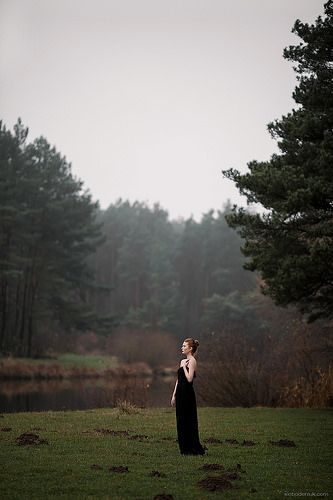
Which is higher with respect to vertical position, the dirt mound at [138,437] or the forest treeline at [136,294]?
the forest treeline at [136,294]

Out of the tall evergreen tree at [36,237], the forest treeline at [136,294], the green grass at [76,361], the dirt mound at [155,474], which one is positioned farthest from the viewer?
the tall evergreen tree at [36,237]

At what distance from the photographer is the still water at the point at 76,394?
22.6 m

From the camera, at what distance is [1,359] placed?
136ft

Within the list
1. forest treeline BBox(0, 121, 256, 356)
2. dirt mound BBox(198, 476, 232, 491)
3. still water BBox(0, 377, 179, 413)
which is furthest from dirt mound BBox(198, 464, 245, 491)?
forest treeline BBox(0, 121, 256, 356)

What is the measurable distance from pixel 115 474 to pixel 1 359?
3480 centimetres

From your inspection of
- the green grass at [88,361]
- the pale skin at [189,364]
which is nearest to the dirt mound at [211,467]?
the pale skin at [189,364]

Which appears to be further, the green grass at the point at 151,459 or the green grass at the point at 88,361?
the green grass at the point at 88,361

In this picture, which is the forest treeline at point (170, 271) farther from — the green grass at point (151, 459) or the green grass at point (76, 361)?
the green grass at point (151, 459)

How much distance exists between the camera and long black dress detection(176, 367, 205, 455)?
1051 cm

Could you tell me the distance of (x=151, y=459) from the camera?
1007cm

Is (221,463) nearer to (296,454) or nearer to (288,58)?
(296,454)

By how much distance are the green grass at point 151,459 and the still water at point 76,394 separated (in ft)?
20.6

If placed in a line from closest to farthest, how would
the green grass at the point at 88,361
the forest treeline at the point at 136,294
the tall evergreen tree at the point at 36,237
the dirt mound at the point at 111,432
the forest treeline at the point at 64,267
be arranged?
1. the dirt mound at the point at 111,432
2. the forest treeline at the point at 136,294
3. the green grass at the point at 88,361
4. the tall evergreen tree at the point at 36,237
5. the forest treeline at the point at 64,267

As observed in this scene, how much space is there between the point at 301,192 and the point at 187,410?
7.34 meters
